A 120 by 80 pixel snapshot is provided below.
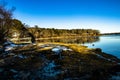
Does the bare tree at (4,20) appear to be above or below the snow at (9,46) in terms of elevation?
above

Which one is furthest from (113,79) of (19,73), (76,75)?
(19,73)

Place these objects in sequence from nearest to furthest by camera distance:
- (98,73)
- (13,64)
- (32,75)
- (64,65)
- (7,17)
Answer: (98,73)
(32,75)
(64,65)
(13,64)
(7,17)

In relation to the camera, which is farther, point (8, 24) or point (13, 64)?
point (8, 24)

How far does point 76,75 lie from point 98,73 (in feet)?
6.50

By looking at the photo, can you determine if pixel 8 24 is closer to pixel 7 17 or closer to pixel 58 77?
pixel 7 17

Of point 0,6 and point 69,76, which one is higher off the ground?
point 0,6

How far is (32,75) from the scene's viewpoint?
625 inches

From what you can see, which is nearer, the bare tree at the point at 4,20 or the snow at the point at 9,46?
the snow at the point at 9,46

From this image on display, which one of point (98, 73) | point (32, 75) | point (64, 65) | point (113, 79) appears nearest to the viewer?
point (113, 79)

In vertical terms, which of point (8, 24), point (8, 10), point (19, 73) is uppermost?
point (8, 10)

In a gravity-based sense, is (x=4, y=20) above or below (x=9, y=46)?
above

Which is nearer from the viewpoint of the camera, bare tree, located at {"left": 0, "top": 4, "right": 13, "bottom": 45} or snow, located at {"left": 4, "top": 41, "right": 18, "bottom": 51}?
snow, located at {"left": 4, "top": 41, "right": 18, "bottom": 51}

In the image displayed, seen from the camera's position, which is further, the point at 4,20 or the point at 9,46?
the point at 4,20

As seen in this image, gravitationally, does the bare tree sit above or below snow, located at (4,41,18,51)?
above
